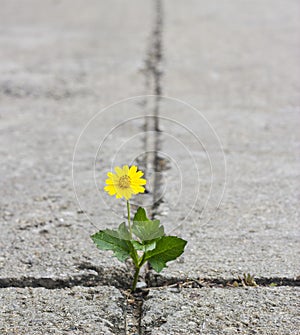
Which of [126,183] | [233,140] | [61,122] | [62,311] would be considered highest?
[61,122]

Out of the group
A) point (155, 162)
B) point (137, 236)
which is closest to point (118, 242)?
point (137, 236)

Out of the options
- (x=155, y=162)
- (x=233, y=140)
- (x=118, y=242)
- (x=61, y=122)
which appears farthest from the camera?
(x=61, y=122)

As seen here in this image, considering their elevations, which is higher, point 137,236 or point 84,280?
point 137,236

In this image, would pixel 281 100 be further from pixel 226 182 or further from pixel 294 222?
pixel 294 222

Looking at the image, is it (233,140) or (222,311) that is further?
(233,140)

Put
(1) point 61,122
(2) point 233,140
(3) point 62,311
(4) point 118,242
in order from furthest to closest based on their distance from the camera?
(1) point 61,122, (2) point 233,140, (4) point 118,242, (3) point 62,311

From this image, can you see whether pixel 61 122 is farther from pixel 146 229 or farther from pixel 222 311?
pixel 222 311
